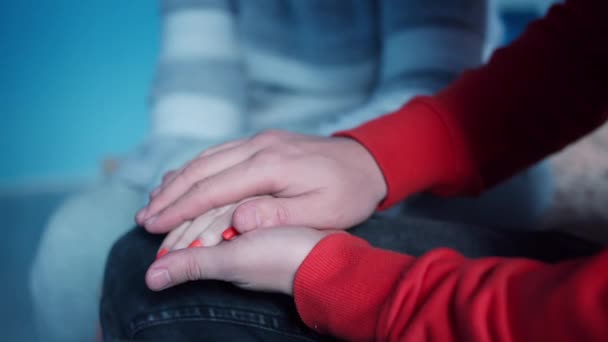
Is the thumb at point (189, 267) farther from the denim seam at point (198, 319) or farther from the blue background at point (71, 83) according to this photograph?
the blue background at point (71, 83)

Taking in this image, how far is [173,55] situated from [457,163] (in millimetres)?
571

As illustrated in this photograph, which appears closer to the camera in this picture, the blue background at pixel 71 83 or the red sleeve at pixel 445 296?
the red sleeve at pixel 445 296

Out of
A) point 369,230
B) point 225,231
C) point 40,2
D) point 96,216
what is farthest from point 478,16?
point 40,2

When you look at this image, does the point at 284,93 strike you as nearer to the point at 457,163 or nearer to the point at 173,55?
the point at 173,55

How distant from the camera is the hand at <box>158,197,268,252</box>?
16.7 inches

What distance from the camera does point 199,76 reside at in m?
0.81

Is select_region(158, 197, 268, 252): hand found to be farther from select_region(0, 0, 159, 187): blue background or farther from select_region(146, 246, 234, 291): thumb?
select_region(0, 0, 159, 187): blue background

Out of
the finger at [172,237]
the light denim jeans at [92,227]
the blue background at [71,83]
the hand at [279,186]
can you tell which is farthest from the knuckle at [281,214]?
the blue background at [71,83]

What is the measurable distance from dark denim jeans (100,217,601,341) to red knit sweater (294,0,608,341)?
0.12 ft

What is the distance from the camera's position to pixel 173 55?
0.84 m

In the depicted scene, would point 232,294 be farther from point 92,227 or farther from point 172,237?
point 92,227

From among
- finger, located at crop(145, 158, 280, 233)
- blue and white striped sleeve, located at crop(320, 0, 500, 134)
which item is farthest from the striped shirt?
finger, located at crop(145, 158, 280, 233)

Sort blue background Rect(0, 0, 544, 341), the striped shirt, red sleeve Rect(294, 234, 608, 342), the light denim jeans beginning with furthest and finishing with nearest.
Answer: blue background Rect(0, 0, 544, 341)
the striped shirt
the light denim jeans
red sleeve Rect(294, 234, 608, 342)

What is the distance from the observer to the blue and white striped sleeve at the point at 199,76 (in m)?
0.81
